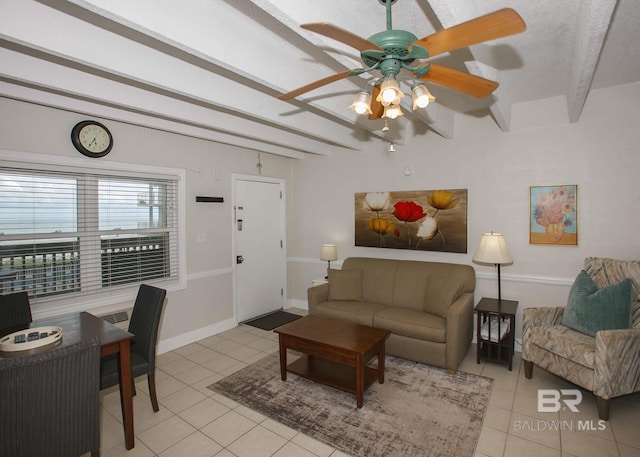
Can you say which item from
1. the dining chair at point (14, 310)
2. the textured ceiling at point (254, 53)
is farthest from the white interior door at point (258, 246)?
the dining chair at point (14, 310)

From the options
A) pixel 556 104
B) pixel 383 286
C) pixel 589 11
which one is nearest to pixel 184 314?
pixel 383 286

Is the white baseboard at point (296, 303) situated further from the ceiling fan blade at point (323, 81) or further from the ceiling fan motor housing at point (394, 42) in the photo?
the ceiling fan motor housing at point (394, 42)

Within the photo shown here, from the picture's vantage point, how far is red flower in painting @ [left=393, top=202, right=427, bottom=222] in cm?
414

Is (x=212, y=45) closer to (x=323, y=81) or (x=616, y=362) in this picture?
(x=323, y=81)

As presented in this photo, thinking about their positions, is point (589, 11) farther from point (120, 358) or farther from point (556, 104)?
point (120, 358)

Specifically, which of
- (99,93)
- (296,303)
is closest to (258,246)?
(296,303)

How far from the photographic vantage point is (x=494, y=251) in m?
3.31

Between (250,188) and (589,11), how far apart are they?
393 centimetres

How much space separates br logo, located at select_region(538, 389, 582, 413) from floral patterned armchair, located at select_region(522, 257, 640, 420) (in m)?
0.18

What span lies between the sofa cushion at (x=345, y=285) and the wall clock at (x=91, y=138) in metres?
2.75

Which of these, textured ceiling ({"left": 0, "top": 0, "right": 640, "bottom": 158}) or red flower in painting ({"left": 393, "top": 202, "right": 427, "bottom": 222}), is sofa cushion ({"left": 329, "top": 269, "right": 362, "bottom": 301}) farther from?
textured ceiling ({"left": 0, "top": 0, "right": 640, "bottom": 158})

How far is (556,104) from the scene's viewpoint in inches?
131

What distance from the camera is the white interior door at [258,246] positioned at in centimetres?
461

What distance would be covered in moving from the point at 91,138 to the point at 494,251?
4039 millimetres
